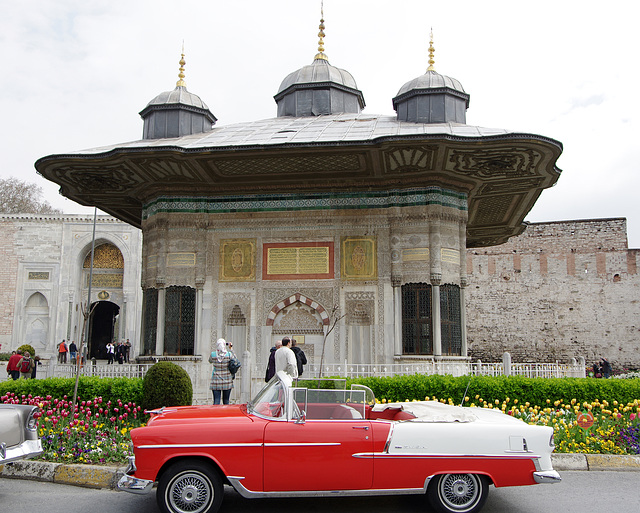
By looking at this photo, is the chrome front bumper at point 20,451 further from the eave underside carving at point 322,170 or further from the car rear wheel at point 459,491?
the eave underside carving at point 322,170

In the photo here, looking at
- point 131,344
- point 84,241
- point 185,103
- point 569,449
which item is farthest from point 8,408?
point 84,241

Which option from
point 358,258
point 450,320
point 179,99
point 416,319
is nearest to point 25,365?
point 179,99

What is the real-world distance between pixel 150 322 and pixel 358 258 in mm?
5122

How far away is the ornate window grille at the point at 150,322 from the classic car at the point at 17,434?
8.40 metres

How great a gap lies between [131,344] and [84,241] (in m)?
6.21

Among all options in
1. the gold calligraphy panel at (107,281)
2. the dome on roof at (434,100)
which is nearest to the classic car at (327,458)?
the dome on roof at (434,100)

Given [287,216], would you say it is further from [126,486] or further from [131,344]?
[131,344]

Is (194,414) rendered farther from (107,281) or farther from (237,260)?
(107,281)

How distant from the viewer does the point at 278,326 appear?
1422cm

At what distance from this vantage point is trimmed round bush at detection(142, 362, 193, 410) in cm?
959

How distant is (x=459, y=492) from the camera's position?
5.09 metres

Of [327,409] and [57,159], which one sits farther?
[57,159]

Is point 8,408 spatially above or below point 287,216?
below

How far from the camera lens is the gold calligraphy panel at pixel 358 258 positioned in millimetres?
13969
